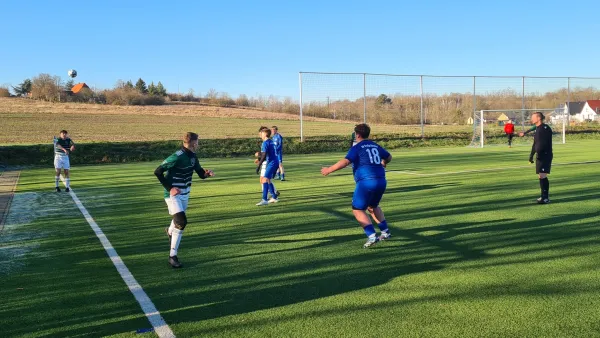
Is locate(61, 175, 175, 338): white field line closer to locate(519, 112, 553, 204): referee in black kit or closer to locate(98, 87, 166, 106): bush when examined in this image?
locate(519, 112, 553, 204): referee in black kit

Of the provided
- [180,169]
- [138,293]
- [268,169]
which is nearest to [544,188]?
[268,169]

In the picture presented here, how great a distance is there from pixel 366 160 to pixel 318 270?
1830 millimetres

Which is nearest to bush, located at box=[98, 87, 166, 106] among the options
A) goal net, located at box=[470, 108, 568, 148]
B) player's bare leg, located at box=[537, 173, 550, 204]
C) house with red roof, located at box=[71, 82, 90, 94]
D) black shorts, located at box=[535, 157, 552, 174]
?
house with red roof, located at box=[71, 82, 90, 94]

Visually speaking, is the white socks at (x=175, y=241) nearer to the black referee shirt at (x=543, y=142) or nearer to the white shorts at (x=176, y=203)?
the white shorts at (x=176, y=203)

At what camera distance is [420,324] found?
451cm

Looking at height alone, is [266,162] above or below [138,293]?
above

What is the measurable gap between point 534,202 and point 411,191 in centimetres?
329

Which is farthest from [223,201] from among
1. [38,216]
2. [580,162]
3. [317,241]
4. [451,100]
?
[451,100]

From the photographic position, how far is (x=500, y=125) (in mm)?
39281

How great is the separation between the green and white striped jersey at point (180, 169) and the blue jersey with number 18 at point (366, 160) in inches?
88.0

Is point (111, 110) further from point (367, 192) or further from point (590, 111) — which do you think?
point (367, 192)

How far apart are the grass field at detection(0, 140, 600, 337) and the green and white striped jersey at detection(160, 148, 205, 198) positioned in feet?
3.55

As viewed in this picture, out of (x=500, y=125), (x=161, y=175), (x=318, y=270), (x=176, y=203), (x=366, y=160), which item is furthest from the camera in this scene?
(x=500, y=125)

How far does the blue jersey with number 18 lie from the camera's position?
734 cm
